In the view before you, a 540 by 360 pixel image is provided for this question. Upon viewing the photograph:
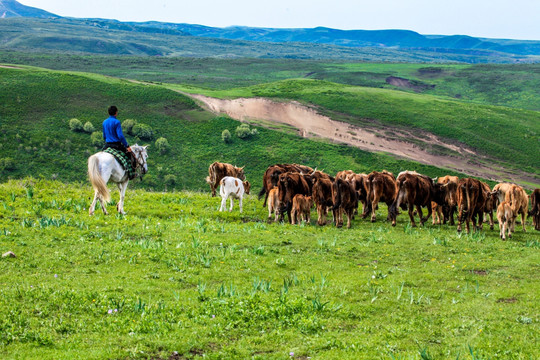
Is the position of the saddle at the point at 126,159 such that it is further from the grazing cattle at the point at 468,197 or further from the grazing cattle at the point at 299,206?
the grazing cattle at the point at 468,197

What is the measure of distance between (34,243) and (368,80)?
14019 cm

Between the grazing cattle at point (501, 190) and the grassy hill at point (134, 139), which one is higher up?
the grazing cattle at point (501, 190)

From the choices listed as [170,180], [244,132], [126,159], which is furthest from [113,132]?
[244,132]

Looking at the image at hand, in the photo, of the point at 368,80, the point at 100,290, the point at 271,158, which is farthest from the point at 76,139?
the point at 368,80

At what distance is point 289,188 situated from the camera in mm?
20719

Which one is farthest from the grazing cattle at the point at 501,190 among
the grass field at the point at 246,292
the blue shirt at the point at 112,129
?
the blue shirt at the point at 112,129

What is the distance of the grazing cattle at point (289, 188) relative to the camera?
67.4 ft

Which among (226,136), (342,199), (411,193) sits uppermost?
(411,193)

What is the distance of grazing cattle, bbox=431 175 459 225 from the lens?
22.5 m

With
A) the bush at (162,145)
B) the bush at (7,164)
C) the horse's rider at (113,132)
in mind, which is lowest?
the bush at (7,164)

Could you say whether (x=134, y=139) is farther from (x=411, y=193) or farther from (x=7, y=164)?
(x=411, y=193)

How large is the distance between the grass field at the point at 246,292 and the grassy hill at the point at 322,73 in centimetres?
10470

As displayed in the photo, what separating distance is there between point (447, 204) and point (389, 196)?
110 inches

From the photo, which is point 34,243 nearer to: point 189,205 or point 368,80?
point 189,205
